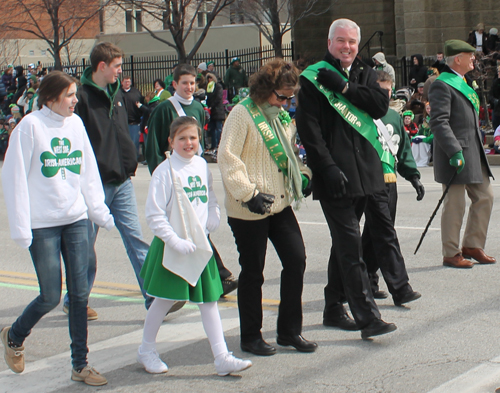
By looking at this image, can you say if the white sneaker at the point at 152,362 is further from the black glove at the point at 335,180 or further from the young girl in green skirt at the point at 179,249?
the black glove at the point at 335,180

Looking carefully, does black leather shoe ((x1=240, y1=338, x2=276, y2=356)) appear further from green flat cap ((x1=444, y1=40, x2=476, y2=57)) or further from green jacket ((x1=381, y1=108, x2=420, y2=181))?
green flat cap ((x1=444, y1=40, x2=476, y2=57))

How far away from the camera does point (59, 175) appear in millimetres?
4418

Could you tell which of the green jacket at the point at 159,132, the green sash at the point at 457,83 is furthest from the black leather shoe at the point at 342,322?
the green sash at the point at 457,83

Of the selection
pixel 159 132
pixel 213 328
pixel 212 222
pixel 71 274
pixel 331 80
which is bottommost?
pixel 213 328

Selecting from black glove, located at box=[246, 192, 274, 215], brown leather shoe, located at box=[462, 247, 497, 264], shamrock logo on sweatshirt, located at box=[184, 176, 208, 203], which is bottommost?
brown leather shoe, located at box=[462, 247, 497, 264]

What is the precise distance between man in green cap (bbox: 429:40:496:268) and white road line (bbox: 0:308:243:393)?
8.13ft

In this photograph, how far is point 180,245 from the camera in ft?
14.4

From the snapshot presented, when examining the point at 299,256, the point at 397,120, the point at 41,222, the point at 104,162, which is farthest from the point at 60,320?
the point at 397,120

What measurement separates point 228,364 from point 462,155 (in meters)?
3.50

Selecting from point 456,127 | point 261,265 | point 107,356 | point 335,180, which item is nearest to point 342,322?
point 261,265

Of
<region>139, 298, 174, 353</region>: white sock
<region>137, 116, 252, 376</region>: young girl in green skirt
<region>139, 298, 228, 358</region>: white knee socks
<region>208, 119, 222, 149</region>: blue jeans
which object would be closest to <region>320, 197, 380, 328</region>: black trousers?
<region>137, 116, 252, 376</region>: young girl in green skirt

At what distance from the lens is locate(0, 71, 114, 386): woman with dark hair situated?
14.1ft

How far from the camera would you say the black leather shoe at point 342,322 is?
17.3ft

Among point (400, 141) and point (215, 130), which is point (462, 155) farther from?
point (215, 130)
